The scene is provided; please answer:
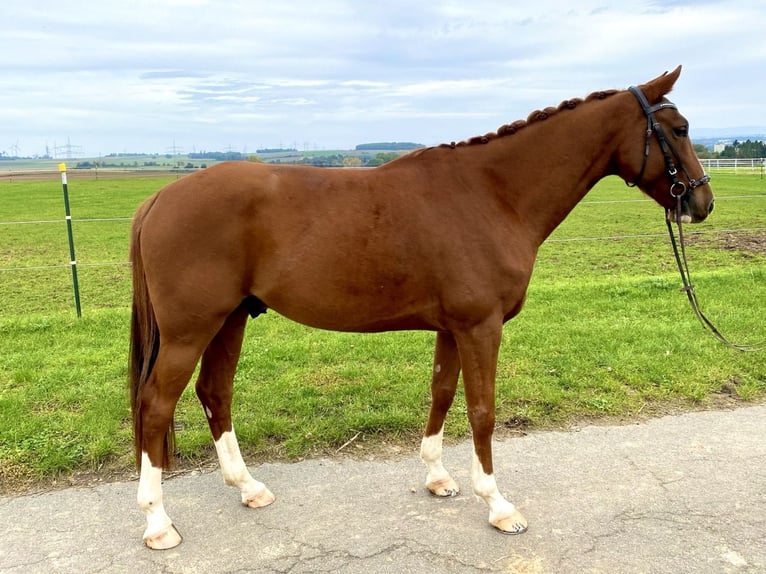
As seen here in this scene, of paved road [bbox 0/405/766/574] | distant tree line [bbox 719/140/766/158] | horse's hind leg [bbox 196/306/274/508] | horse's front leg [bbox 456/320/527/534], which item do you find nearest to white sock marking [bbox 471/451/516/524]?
horse's front leg [bbox 456/320/527/534]

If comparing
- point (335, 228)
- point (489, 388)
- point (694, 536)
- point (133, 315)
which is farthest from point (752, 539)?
point (133, 315)

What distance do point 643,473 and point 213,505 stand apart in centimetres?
250

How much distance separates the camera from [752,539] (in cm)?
Answer: 270

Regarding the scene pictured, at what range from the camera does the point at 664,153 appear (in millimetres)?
2920

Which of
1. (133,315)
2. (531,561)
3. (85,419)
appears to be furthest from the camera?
(85,419)

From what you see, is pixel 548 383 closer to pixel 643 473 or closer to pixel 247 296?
pixel 643 473

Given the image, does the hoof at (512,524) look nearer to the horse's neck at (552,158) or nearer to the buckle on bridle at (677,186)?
the horse's neck at (552,158)

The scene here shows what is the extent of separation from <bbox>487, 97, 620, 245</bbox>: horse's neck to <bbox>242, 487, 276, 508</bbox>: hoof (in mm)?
2045

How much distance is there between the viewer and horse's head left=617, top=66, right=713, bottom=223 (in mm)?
2898

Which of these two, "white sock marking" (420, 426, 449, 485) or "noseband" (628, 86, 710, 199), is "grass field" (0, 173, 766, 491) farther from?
"noseband" (628, 86, 710, 199)

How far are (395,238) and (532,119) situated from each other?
3.31 feet

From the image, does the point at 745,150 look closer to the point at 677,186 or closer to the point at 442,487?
the point at 677,186

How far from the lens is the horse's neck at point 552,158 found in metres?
2.96

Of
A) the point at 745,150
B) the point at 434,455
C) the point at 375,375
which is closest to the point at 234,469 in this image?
the point at 434,455
